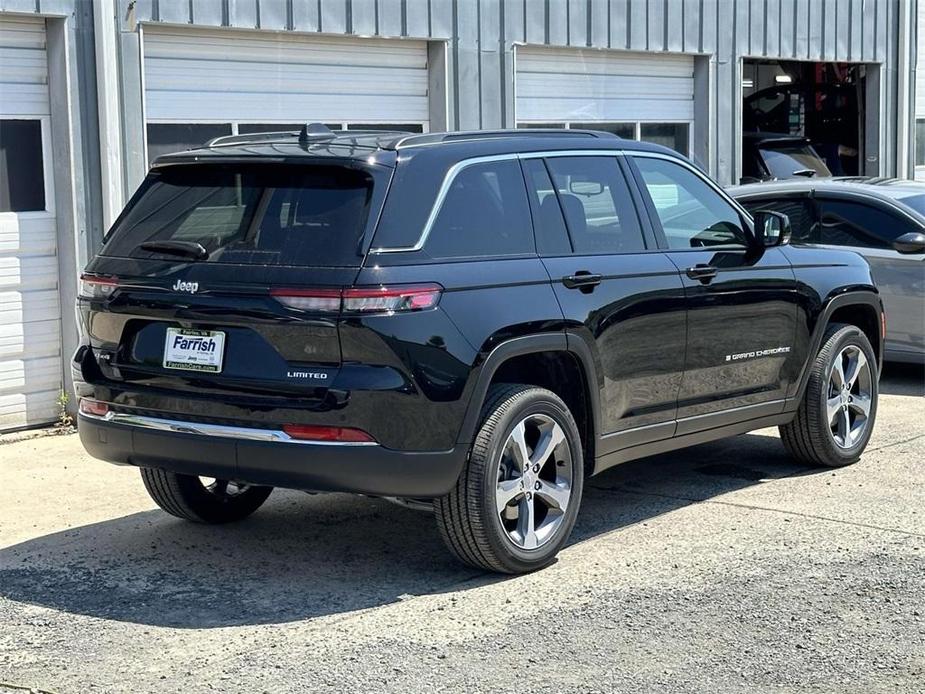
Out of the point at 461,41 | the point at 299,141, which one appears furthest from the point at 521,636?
the point at 461,41

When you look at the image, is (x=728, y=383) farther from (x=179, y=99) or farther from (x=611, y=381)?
(x=179, y=99)

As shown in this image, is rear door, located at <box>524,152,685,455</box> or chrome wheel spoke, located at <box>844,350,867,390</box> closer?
rear door, located at <box>524,152,685,455</box>

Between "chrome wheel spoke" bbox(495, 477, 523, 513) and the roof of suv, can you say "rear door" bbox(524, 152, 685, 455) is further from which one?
"chrome wheel spoke" bbox(495, 477, 523, 513)

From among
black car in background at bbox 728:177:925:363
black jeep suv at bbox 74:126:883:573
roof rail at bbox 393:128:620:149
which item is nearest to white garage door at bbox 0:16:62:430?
black jeep suv at bbox 74:126:883:573

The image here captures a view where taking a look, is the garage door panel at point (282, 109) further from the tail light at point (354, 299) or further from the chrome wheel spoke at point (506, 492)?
the chrome wheel spoke at point (506, 492)

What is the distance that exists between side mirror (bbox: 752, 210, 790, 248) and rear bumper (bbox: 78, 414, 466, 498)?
102 inches

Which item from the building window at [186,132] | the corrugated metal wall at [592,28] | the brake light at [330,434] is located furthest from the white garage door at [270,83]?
the brake light at [330,434]

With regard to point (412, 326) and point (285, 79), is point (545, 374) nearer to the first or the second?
point (412, 326)

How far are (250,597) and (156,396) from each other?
91 centimetres

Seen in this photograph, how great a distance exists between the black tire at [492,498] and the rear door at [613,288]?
395mm

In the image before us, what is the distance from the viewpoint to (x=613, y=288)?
6.68m

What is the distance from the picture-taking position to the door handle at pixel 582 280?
6.45m

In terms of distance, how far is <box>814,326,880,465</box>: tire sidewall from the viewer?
8.10 meters

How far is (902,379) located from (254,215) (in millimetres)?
7427
